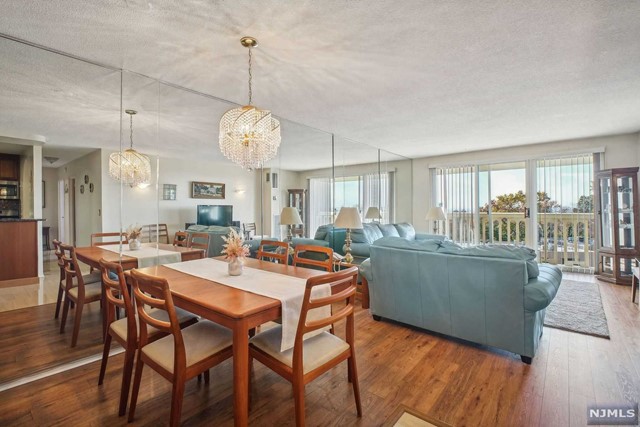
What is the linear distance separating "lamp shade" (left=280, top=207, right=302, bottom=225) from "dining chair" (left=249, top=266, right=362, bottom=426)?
8.48ft

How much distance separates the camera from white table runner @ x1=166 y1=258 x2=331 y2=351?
59.8 inches

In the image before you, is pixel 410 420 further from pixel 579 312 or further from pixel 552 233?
pixel 552 233

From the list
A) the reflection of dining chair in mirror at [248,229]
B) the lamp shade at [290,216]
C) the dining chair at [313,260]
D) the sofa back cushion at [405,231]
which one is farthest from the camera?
the sofa back cushion at [405,231]

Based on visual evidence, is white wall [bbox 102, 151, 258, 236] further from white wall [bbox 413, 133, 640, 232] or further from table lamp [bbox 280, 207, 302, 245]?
white wall [bbox 413, 133, 640, 232]

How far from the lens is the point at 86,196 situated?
9.08 feet

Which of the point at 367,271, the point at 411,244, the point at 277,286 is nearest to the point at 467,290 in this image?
the point at 411,244

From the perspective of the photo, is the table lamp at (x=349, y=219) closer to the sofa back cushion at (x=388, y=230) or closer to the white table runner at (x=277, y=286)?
the white table runner at (x=277, y=286)

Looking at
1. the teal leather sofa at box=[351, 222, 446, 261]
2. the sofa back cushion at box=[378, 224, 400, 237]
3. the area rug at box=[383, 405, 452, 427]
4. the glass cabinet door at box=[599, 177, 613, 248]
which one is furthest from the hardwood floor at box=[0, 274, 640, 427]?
the sofa back cushion at box=[378, 224, 400, 237]

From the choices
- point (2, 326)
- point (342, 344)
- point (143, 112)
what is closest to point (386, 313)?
point (342, 344)

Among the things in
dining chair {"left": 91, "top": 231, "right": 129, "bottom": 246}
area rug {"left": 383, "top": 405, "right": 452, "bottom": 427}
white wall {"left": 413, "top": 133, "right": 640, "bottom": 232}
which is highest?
white wall {"left": 413, "top": 133, "right": 640, "bottom": 232}

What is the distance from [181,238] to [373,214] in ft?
13.3

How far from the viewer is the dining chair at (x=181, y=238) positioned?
317 cm

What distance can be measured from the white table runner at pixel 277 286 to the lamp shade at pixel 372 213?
4159 mm

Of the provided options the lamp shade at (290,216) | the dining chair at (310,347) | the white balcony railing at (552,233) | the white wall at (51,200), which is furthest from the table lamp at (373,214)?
the white wall at (51,200)
